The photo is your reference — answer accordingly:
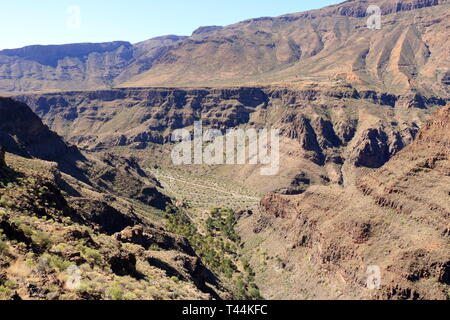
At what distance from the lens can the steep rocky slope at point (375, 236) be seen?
198ft

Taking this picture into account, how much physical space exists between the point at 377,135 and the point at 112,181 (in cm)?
13367

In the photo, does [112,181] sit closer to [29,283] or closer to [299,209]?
[299,209]

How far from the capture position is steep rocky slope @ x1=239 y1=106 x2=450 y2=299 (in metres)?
60.4

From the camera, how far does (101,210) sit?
7144 centimetres

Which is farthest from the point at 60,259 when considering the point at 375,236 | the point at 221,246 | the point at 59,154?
the point at 59,154

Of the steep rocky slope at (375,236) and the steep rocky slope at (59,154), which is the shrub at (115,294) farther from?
the steep rocky slope at (59,154)

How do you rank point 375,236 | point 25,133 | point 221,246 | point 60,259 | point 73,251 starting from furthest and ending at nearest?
point 25,133, point 221,246, point 375,236, point 73,251, point 60,259

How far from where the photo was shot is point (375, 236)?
2783 inches

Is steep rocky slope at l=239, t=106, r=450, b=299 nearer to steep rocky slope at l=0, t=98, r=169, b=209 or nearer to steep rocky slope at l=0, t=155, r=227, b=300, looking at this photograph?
steep rocky slope at l=0, t=155, r=227, b=300

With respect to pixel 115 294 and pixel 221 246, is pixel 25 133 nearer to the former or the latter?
pixel 221 246

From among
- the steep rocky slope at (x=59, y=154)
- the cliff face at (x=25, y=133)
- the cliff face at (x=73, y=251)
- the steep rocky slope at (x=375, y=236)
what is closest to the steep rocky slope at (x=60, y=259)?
Result: the cliff face at (x=73, y=251)

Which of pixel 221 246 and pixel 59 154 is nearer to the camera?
pixel 221 246

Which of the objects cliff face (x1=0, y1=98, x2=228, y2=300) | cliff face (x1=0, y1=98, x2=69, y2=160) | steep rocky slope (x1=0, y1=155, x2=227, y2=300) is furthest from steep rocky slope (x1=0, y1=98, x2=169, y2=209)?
steep rocky slope (x1=0, y1=155, x2=227, y2=300)
